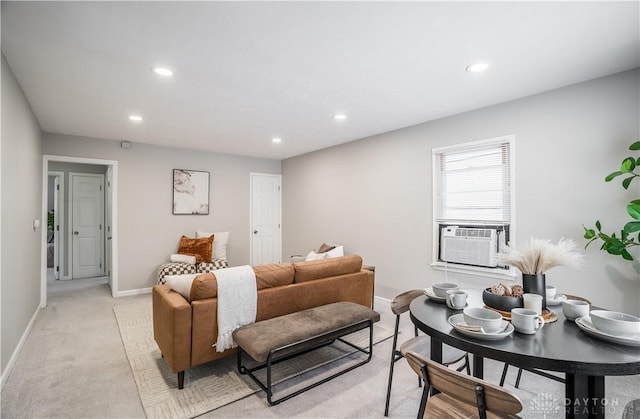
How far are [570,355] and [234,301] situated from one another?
81.5 inches

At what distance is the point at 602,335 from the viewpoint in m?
1.28

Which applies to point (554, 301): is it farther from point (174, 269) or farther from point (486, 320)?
point (174, 269)

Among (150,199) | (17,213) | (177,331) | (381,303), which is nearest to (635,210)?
(381,303)

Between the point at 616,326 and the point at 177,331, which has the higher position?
the point at 616,326

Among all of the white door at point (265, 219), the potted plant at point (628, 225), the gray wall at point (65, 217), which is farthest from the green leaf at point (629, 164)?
the gray wall at point (65, 217)

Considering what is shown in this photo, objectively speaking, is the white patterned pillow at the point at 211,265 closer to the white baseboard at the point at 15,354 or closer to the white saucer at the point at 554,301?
the white baseboard at the point at 15,354

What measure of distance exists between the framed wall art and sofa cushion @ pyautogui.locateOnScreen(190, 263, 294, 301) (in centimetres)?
340

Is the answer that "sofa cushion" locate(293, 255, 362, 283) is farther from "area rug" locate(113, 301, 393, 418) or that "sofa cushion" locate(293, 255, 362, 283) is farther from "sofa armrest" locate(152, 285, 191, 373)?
"sofa armrest" locate(152, 285, 191, 373)

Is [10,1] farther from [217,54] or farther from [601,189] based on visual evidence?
[601,189]

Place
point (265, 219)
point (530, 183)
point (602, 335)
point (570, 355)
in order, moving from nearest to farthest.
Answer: point (570, 355) → point (602, 335) → point (530, 183) → point (265, 219)

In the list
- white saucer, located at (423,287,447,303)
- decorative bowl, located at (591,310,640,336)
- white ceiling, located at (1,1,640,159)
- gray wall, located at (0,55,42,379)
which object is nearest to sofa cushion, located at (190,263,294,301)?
white saucer, located at (423,287,447,303)

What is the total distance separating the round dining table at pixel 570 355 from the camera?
1.12 meters

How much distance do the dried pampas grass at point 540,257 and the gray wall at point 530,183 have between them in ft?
4.66

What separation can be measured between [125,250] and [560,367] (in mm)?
5535
